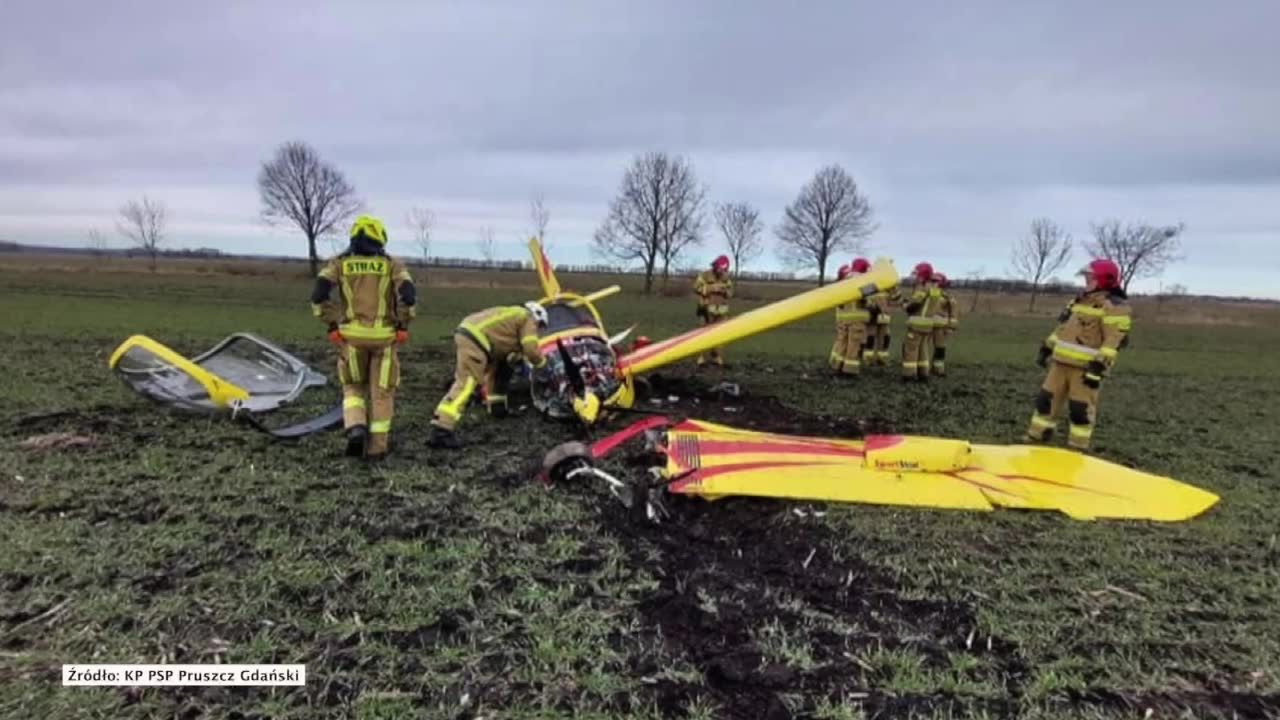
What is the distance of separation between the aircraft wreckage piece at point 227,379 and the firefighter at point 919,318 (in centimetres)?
919

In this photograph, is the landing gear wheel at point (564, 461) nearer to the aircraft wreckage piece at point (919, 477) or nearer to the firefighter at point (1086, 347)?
the aircraft wreckage piece at point (919, 477)

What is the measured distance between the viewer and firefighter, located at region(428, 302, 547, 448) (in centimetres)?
705

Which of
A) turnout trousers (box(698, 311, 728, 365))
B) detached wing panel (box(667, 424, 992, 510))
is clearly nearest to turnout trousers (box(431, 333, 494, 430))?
detached wing panel (box(667, 424, 992, 510))

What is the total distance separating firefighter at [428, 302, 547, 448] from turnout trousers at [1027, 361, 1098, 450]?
5.58 m

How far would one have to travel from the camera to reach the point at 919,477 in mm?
5809

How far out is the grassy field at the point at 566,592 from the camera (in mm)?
3117

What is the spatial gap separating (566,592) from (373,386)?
360 centimetres

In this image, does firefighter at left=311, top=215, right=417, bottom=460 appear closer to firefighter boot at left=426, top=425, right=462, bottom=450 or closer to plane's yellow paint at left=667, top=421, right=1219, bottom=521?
firefighter boot at left=426, top=425, right=462, bottom=450

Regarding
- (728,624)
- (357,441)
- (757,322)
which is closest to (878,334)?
(757,322)

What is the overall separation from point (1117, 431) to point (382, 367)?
876 cm

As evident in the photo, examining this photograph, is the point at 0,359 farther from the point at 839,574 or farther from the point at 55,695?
the point at 839,574

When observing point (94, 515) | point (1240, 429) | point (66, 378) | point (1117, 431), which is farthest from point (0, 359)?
point (1240, 429)
